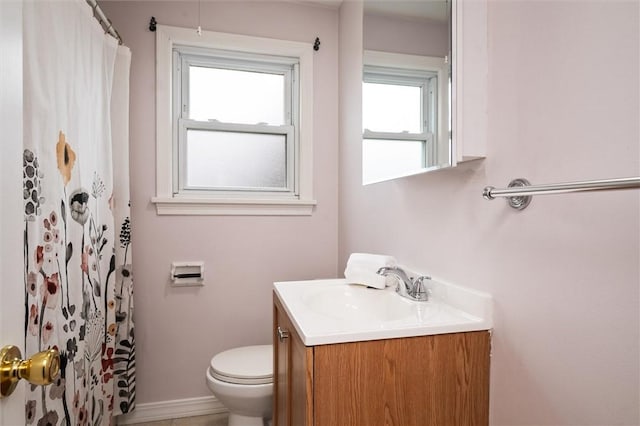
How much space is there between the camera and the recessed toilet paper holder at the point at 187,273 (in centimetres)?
199

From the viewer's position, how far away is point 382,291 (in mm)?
1329

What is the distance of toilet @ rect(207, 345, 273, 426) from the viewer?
157 centimetres

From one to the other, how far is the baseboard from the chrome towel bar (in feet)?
6.53

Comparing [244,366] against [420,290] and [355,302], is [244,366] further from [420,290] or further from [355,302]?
[420,290]

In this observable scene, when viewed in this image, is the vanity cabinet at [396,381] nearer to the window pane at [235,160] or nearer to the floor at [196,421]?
the floor at [196,421]

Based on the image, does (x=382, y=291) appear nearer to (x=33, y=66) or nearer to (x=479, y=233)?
(x=479, y=233)

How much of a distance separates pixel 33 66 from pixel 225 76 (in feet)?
3.96

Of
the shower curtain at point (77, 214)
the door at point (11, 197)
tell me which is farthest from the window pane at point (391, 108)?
the shower curtain at point (77, 214)

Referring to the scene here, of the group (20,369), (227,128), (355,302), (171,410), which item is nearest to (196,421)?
(171,410)

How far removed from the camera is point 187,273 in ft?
6.59

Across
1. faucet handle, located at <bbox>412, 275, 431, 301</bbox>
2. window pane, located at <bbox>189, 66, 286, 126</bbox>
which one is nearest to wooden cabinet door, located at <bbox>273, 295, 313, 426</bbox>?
faucet handle, located at <bbox>412, 275, 431, 301</bbox>

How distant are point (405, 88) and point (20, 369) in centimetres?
126

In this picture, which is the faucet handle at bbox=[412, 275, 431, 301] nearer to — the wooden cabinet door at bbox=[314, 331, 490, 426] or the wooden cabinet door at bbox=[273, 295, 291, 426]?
the wooden cabinet door at bbox=[314, 331, 490, 426]

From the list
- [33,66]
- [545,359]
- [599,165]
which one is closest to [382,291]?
[545,359]
